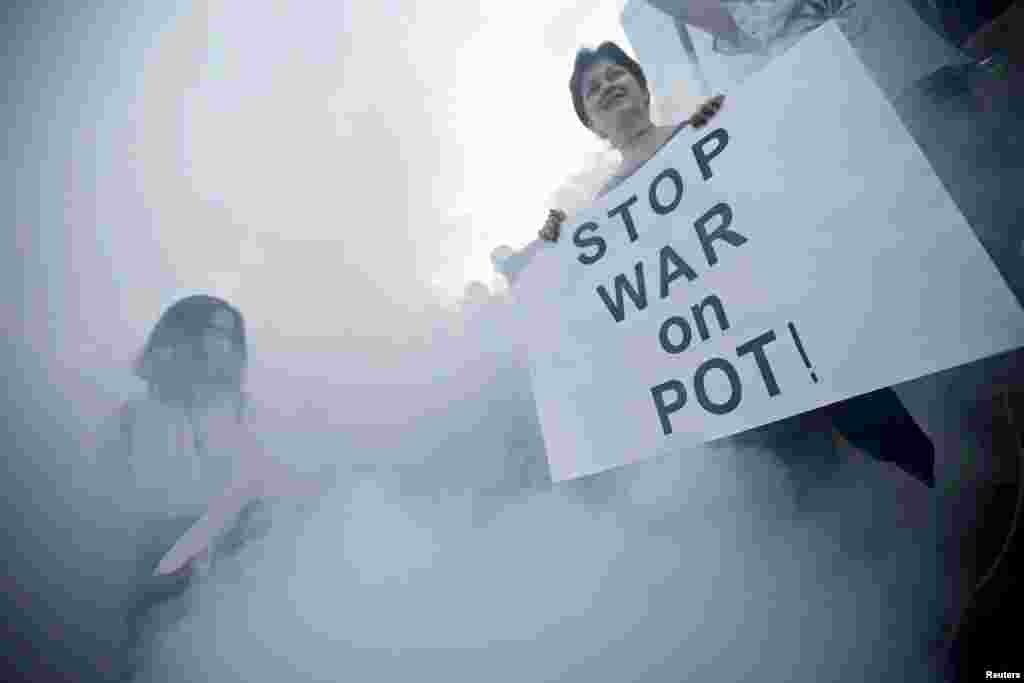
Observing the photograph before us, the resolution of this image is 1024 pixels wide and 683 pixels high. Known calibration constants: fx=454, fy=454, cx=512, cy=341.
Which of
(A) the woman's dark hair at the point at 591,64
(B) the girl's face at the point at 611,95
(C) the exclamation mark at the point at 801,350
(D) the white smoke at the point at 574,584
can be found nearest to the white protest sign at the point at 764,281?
(C) the exclamation mark at the point at 801,350

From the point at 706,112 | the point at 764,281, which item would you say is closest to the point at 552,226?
the point at 706,112

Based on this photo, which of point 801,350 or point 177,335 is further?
point 177,335

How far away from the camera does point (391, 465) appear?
2738 mm

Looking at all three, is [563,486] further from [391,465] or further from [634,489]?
[391,465]

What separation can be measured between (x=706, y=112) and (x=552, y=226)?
51cm

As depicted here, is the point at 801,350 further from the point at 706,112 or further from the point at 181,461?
the point at 181,461

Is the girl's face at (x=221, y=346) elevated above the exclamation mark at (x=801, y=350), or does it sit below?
above

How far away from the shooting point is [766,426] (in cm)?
170

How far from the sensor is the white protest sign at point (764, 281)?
0.82m

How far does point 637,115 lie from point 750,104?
69cm

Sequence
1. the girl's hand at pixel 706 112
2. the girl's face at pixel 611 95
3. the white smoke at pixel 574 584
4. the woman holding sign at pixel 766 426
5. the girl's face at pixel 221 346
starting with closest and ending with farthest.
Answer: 1. the girl's hand at pixel 706 112
2. the woman holding sign at pixel 766 426
3. the white smoke at pixel 574 584
4. the girl's face at pixel 611 95
5. the girl's face at pixel 221 346

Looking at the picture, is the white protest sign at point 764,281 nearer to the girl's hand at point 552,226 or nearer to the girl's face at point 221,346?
the girl's hand at point 552,226

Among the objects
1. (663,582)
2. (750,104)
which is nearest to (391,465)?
(663,582)

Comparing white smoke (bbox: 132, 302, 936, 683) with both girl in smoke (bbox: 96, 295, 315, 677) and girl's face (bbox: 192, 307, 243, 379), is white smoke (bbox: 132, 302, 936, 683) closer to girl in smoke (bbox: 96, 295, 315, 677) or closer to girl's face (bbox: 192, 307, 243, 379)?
girl in smoke (bbox: 96, 295, 315, 677)
